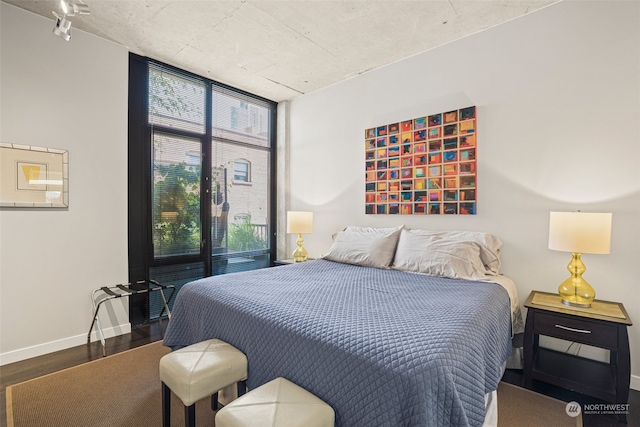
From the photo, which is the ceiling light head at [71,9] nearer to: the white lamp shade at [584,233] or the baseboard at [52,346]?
the baseboard at [52,346]

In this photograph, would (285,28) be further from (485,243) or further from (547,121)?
(485,243)

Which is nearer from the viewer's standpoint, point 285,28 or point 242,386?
point 242,386

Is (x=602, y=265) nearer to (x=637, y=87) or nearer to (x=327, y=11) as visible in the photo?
(x=637, y=87)

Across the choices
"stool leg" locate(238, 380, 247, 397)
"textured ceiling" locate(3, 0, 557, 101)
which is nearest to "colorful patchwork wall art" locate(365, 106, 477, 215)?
"textured ceiling" locate(3, 0, 557, 101)

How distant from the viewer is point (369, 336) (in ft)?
4.06

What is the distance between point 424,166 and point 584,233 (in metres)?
1.39

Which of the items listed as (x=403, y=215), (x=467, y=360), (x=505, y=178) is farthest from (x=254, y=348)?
(x=505, y=178)

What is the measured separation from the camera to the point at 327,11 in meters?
2.45

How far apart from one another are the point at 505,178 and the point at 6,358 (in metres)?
4.25

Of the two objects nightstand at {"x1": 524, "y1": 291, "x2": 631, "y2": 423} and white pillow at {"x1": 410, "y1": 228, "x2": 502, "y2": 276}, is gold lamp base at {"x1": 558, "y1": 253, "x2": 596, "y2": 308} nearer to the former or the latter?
nightstand at {"x1": 524, "y1": 291, "x2": 631, "y2": 423}

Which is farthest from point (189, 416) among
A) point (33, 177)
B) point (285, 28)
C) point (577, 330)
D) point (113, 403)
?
point (285, 28)

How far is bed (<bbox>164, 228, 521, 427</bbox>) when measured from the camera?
1062mm

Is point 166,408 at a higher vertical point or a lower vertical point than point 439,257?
lower

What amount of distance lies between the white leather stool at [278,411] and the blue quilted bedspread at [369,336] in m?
0.07
